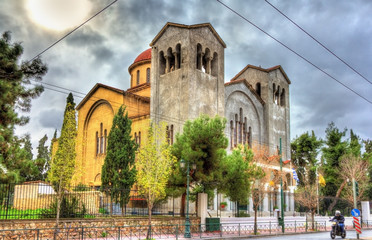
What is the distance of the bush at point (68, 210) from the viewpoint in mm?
17875

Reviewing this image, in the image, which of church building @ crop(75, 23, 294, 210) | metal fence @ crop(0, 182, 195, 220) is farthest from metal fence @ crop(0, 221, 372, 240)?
church building @ crop(75, 23, 294, 210)

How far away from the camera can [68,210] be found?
18172 millimetres

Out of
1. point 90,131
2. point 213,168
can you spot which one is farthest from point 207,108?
point 90,131

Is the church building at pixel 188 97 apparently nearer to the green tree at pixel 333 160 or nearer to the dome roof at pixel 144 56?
the dome roof at pixel 144 56

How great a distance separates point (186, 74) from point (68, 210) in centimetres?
1633

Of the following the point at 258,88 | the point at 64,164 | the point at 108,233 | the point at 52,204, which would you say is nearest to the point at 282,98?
the point at 258,88

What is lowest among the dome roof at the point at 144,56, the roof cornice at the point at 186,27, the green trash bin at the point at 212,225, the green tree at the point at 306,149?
the green trash bin at the point at 212,225

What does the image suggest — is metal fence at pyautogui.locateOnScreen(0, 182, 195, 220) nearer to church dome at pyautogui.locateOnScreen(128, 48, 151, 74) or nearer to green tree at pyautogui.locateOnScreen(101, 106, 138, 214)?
green tree at pyautogui.locateOnScreen(101, 106, 138, 214)

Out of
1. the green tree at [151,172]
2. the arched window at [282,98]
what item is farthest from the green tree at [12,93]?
the arched window at [282,98]

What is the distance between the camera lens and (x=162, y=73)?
113 ft

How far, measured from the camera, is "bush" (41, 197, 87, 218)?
58.6ft

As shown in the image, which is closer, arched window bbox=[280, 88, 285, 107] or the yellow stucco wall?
the yellow stucco wall

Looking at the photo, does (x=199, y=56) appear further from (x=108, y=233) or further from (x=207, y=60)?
(x=108, y=233)

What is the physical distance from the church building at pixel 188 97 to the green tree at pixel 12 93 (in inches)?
527
